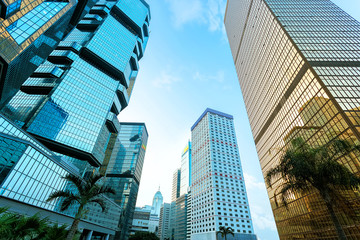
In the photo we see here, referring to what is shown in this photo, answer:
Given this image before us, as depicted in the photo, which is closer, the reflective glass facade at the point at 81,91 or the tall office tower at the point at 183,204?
the reflective glass facade at the point at 81,91

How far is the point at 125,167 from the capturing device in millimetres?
101688

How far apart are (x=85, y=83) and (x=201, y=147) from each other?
76865mm

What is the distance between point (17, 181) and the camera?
2600 centimetres

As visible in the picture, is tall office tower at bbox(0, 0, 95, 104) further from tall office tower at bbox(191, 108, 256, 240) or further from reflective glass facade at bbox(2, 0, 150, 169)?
tall office tower at bbox(191, 108, 256, 240)

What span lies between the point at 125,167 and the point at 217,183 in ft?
171

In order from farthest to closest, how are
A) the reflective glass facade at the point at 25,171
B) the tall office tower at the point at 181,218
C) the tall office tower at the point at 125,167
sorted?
the tall office tower at the point at 181,218, the tall office tower at the point at 125,167, the reflective glass facade at the point at 25,171

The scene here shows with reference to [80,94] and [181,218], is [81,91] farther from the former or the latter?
[181,218]

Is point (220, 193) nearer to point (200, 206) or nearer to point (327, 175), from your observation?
point (200, 206)

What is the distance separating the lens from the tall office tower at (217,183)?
281ft

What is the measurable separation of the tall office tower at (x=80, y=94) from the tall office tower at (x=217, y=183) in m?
42.3

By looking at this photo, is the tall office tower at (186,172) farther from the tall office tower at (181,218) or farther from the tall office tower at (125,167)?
the tall office tower at (125,167)

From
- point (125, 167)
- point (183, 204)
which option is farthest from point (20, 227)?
point (183, 204)

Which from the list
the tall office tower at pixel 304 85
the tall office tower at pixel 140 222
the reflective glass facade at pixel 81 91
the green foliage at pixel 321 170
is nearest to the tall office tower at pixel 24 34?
the reflective glass facade at pixel 81 91

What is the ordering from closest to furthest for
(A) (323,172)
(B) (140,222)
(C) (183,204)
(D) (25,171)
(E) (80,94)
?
(A) (323,172) < (D) (25,171) < (E) (80,94) < (B) (140,222) < (C) (183,204)
